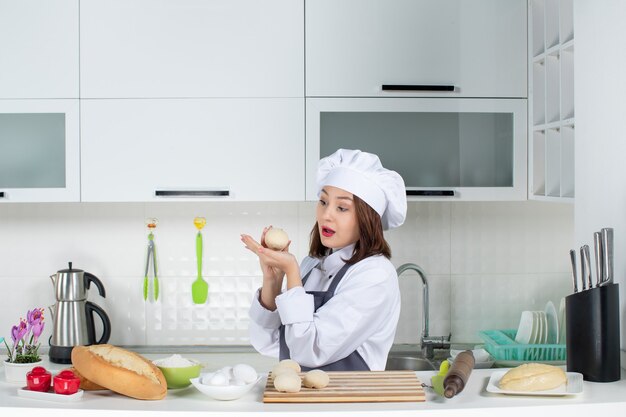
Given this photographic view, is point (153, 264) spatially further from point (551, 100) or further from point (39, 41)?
point (551, 100)

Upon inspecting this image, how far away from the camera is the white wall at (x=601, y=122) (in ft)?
5.96

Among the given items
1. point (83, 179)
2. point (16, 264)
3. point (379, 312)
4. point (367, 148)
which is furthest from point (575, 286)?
point (16, 264)

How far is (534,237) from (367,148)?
844mm

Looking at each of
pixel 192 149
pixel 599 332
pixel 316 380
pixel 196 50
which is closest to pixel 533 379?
pixel 599 332

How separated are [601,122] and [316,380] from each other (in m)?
0.97

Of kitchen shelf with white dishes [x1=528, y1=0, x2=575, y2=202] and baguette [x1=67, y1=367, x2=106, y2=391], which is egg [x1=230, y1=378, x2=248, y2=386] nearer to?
baguette [x1=67, y1=367, x2=106, y2=391]

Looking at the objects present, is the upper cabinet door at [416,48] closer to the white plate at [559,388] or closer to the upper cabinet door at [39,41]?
the upper cabinet door at [39,41]

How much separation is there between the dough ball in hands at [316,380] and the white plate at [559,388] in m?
0.31

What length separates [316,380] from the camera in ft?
4.81

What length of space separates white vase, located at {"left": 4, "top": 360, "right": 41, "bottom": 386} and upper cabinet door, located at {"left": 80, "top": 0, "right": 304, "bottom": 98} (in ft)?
3.67

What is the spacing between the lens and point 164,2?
2.69m

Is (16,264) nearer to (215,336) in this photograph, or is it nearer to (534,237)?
(215,336)

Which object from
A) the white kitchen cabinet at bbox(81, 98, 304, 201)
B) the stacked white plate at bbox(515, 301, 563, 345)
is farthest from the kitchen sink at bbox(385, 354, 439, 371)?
the white kitchen cabinet at bbox(81, 98, 304, 201)

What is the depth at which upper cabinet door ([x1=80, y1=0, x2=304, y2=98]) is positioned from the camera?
2.68m
